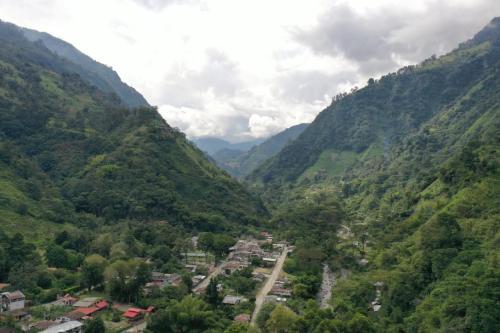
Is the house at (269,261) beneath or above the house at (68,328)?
above

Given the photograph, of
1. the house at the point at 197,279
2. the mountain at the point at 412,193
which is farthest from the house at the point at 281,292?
the house at the point at 197,279

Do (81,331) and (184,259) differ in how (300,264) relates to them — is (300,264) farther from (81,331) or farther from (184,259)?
(81,331)

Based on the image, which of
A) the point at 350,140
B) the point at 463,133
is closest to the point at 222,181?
the point at 463,133

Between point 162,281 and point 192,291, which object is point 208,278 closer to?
point 162,281

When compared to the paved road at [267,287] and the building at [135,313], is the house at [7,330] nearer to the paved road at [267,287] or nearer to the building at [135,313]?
the building at [135,313]

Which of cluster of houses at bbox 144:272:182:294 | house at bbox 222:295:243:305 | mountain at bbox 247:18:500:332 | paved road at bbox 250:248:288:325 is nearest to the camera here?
mountain at bbox 247:18:500:332

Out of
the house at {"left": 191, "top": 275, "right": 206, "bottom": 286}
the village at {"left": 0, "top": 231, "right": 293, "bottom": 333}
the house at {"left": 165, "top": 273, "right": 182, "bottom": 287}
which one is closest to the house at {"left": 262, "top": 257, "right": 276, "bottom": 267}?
the village at {"left": 0, "top": 231, "right": 293, "bottom": 333}

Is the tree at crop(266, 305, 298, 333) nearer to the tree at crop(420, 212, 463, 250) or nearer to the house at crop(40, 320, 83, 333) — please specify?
the house at crop(40, 320, 83, 333)
